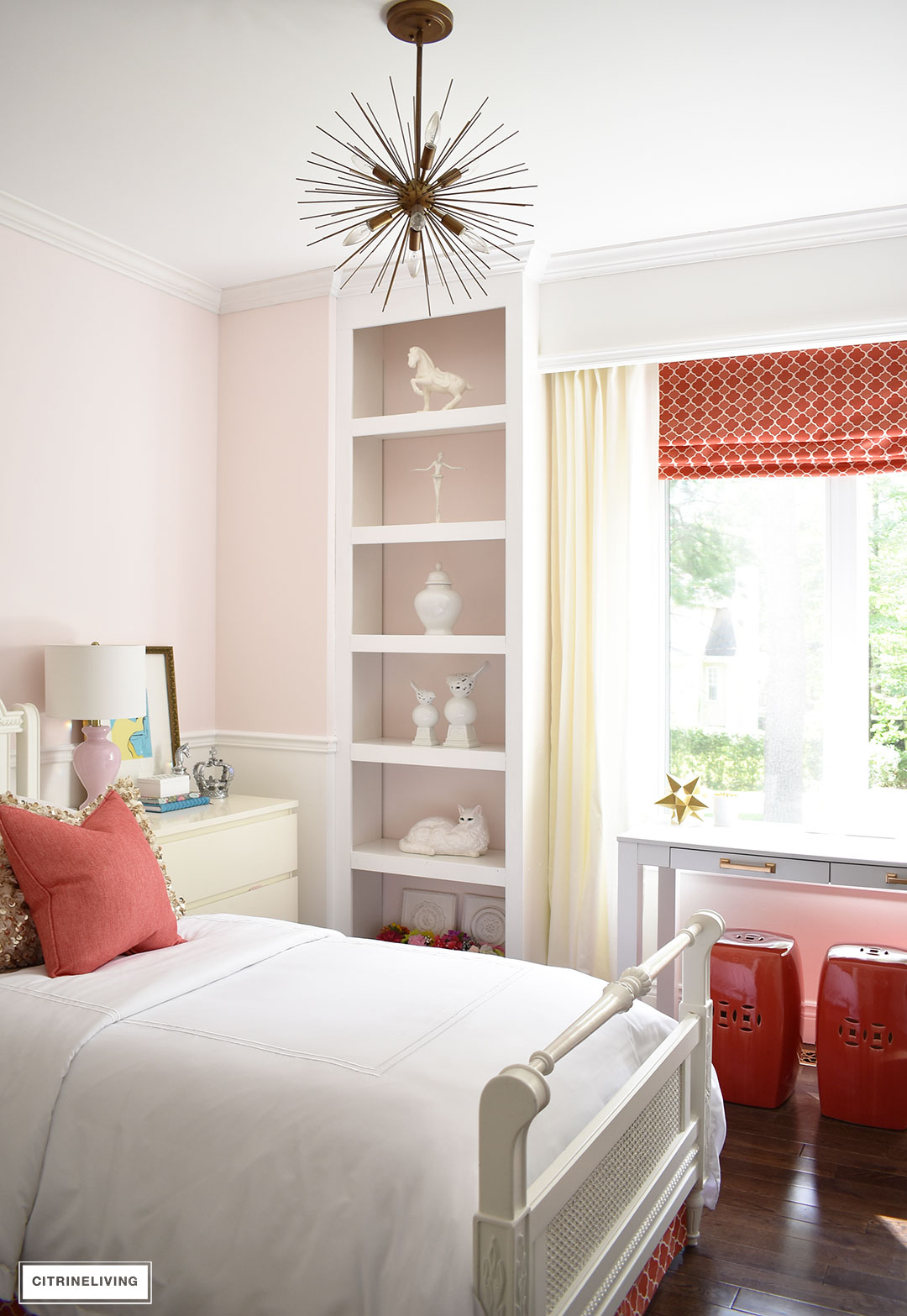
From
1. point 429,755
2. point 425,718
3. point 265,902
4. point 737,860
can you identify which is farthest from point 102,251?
point 737,860

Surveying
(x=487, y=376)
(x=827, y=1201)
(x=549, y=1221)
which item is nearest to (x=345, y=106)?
(x=487, y=376)

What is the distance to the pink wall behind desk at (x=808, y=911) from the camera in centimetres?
349

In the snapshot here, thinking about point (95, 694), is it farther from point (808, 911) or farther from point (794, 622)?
point (808, 911)

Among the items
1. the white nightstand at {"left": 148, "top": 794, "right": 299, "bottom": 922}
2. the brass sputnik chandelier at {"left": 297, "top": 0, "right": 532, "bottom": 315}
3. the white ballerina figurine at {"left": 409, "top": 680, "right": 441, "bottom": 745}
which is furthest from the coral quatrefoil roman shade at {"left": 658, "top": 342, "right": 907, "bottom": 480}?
the white nightstand at {"left": 148, "top": 794, "right": 299, "bottom": 922}

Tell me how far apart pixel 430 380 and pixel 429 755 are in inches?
53.7

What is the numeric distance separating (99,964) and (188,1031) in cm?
44

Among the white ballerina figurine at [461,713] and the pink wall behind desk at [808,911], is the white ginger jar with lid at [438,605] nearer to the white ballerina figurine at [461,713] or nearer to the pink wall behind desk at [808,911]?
the white ballerina figurine at [461,713]

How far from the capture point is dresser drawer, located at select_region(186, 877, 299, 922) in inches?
135

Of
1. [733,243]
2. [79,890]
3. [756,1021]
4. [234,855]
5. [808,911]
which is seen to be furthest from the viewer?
[808,911]

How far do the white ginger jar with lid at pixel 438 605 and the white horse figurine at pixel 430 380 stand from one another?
0.63m

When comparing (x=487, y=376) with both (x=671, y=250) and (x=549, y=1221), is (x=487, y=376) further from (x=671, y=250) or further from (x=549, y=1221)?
(x=549, y=1221)

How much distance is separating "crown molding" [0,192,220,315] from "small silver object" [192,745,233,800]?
176cm

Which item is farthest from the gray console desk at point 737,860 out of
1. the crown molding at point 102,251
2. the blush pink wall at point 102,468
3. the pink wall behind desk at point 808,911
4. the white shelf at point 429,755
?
the crown molding at point 102,251

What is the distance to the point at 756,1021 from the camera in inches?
121
